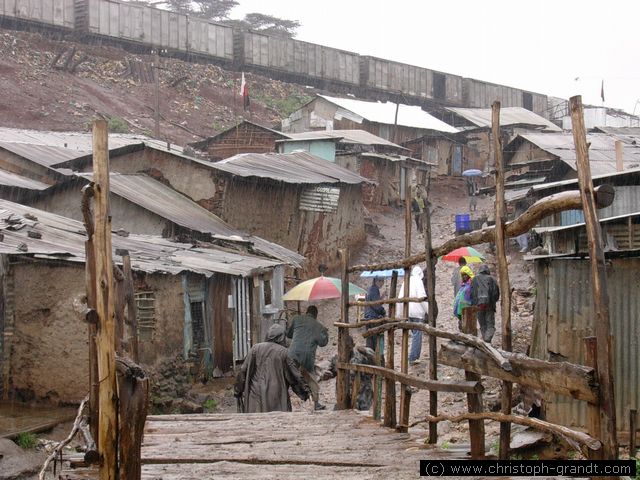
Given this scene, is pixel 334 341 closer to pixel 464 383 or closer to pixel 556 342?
pixel 556 342

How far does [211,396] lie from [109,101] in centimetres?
2316

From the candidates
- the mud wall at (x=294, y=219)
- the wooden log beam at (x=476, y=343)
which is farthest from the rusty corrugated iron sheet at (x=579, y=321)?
the mud wall at (x=294, y=219)

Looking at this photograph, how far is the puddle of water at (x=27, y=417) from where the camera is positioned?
9.74 meters

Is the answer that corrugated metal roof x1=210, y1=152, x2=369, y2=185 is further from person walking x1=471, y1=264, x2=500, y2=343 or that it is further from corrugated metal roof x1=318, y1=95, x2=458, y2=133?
corrugated metal roof x1=318, y1=95, x2=458, y2=133

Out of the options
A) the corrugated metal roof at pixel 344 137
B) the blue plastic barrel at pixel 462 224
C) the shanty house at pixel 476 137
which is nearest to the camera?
the blue plastic barrel at pixel 462 224

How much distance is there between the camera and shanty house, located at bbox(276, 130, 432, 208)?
27859 millimetres

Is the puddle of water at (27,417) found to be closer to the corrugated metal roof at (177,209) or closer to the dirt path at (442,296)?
the dirt path at (442,296)

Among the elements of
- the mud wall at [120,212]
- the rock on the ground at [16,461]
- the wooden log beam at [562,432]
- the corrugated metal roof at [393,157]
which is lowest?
the rock on the ground at [16,461]

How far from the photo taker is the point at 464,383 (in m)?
5.10

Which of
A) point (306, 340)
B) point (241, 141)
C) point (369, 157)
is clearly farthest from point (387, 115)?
point (306, 340)

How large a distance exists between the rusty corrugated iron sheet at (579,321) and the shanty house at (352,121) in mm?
25948

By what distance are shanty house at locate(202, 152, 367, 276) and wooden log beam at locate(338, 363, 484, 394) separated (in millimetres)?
11849

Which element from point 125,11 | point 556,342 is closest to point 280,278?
point 556,342

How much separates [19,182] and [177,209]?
334 centimetres
